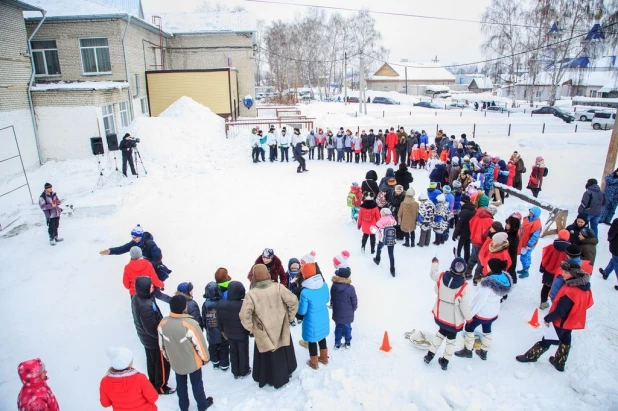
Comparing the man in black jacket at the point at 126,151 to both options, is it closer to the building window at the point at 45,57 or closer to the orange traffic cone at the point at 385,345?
the building window at the point at 45,57

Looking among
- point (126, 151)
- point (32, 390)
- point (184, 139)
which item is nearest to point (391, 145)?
point (184, 139)

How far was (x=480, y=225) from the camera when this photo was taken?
7.09 metres

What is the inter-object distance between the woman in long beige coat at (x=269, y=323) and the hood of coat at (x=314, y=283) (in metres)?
0.29

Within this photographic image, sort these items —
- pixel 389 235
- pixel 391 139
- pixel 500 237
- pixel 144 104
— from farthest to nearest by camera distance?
pixel 144 104, pixel 391 139, pixel 389 235, pixel 500 237

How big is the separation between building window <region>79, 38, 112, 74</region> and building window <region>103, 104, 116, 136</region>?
4166 millimetres

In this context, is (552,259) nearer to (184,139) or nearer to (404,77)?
(184,139)

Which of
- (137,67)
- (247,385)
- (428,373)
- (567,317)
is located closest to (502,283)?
(567,317)

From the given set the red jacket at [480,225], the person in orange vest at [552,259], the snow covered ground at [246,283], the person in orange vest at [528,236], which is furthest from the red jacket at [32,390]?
the person in orange vest at [528,236]

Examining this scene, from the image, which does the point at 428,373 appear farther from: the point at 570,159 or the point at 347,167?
the point at 570,159

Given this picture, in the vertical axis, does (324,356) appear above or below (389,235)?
below

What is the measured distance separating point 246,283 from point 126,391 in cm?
419

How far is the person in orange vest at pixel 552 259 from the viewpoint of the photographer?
229 inches

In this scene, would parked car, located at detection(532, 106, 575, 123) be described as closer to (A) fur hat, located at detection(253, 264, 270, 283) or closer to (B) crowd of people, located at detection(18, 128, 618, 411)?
(B) crowd of people, located at detection(18, 128, 618, 411)

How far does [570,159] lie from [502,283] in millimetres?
16710
